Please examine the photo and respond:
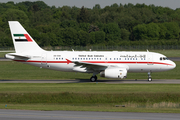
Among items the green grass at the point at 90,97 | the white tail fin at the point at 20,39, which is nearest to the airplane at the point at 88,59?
the white tail fin at the point at 20,39

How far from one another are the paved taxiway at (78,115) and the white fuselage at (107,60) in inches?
758

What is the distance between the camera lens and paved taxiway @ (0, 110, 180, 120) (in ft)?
63.9

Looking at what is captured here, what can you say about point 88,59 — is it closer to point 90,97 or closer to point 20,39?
point 20,39

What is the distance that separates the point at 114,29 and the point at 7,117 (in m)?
137

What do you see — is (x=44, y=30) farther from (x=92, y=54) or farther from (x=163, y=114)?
(x=163, y=114)

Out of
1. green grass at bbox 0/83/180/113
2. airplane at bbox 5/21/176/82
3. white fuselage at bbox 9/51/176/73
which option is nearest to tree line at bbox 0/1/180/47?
airplane at bbox 5/21/176/82

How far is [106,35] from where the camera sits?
151375 mm

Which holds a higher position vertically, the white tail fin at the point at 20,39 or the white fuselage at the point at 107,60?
the white tail fin at the point at 20,39

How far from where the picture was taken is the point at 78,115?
20.6m

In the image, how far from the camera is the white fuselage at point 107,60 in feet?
134

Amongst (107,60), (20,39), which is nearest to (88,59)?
(107,60)

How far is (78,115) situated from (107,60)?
20729mm

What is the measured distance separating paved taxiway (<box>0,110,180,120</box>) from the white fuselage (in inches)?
758

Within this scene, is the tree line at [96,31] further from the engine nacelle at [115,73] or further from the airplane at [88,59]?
the engine nacelle at [115,73]
